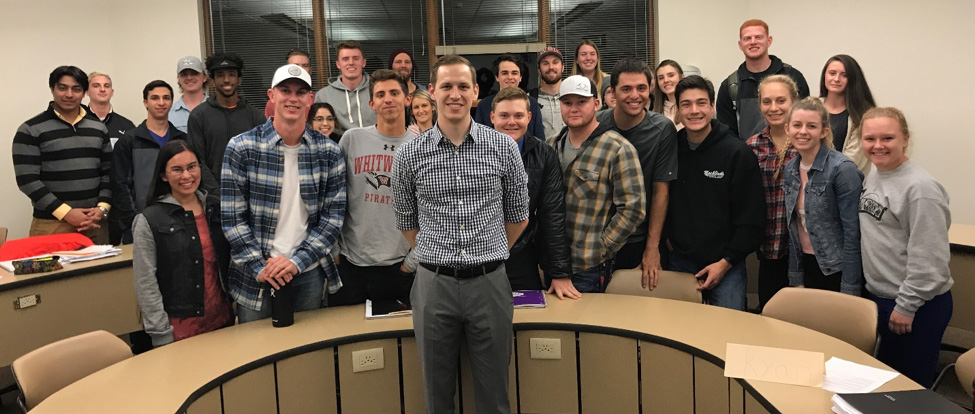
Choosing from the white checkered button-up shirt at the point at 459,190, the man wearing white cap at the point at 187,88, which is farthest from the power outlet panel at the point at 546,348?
the man wearing white cap at the point at 187,88

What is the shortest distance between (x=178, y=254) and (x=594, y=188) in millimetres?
1788

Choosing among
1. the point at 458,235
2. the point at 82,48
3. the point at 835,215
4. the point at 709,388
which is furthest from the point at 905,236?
Answer: the point at 82,48

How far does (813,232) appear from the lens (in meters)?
2.96

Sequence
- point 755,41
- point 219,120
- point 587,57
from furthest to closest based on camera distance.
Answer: point 587,57
point 755,41
point 219,120

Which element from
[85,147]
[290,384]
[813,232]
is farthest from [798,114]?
[85,147]

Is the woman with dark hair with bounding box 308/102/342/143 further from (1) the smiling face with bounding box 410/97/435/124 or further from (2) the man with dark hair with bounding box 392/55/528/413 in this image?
(2) the man with dark hair with bounding box 392/55/528/413

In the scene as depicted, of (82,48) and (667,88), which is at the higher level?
(82,48)

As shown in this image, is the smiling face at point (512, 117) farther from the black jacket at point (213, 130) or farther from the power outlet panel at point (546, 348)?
the black jacket at point (213, 130)

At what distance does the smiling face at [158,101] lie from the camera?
4445mm

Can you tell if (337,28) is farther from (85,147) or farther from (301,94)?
(301,94)

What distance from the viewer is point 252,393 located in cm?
233

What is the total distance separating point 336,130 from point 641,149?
200cm

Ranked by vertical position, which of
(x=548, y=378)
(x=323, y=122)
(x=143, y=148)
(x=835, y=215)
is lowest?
(x=548, y=378)

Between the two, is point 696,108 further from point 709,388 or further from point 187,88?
point 187,88
